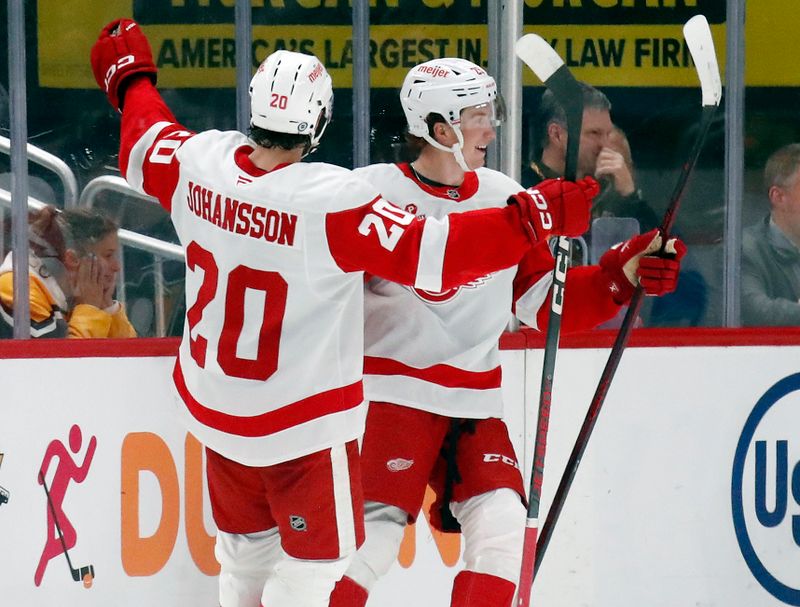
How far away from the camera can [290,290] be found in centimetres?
241

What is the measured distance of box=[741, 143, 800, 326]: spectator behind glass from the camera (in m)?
3.43

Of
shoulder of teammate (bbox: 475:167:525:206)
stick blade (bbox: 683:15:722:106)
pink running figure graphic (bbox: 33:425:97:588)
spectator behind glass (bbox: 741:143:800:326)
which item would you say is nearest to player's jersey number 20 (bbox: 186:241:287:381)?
shoulder of teammate (bbox: 475:167:525:206)

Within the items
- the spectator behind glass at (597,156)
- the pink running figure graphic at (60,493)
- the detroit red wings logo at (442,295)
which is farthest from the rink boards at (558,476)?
the detroit red wings logo at (442,295)

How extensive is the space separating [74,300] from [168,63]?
0.58 metres

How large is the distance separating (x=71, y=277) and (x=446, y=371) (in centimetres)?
96

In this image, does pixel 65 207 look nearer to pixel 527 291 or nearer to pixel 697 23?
pixel 527 291

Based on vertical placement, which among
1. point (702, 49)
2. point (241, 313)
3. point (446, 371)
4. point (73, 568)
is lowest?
point (73, 568)

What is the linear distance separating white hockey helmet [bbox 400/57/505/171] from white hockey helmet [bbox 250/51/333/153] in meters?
0.24

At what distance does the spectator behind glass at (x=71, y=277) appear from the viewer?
10.1 feet

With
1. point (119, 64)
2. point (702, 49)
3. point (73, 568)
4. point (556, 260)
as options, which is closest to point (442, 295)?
point (556, 260)

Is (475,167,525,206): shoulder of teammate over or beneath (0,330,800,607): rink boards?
over

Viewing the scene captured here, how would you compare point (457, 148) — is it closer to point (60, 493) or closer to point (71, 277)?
point (71, 277)

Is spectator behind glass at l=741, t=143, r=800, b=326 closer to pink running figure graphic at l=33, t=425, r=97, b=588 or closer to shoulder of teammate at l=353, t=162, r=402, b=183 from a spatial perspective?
shoulder of teammate at l=353, t=162, r=402, b=183

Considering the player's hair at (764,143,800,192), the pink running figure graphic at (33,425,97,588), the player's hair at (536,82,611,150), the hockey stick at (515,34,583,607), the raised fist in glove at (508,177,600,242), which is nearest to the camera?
the raised fist in glove at (508,177,600,242)
